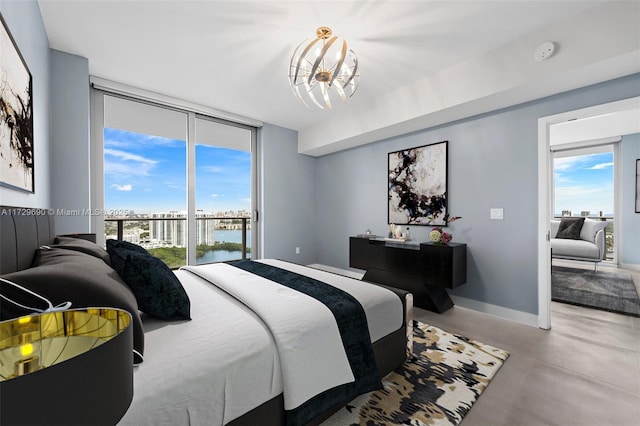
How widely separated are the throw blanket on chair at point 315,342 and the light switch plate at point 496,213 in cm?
229

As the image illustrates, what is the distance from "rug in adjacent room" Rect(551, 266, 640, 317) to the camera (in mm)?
3178

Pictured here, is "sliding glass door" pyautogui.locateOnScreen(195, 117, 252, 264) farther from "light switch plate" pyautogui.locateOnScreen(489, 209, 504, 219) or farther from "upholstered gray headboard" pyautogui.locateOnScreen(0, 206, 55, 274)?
"light switch plate" pyautogui.locateOnScreen(489, 209, 504, 219)

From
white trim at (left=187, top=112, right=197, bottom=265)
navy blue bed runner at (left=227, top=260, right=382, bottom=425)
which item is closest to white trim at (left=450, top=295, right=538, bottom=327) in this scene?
navy blue bed runner at (left=227, top=260, right=382, bottom=425)

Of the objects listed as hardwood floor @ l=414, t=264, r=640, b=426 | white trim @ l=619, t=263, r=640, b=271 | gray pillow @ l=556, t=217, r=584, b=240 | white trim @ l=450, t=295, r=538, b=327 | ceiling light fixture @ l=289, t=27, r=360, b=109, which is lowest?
hardwood floor @ l=414, t=264, r=640, b=426

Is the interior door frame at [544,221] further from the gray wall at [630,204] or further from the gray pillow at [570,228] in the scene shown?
the gray wall at [630,204]

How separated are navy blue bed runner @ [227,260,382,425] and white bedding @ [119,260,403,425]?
187 mm

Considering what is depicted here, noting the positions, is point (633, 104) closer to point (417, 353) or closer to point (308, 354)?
point (417, 353)

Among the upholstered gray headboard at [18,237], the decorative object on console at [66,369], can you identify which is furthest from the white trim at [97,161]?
the decorative object on console at [66,369]

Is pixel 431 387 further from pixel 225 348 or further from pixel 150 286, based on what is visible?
pixel 150 286

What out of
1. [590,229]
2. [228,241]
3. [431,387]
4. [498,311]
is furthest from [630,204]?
[228,241]

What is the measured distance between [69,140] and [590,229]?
26.4 feet

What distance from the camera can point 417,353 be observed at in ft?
7.18

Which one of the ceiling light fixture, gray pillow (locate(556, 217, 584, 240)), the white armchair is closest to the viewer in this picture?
the ceiling light fixture

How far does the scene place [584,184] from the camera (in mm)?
5875
